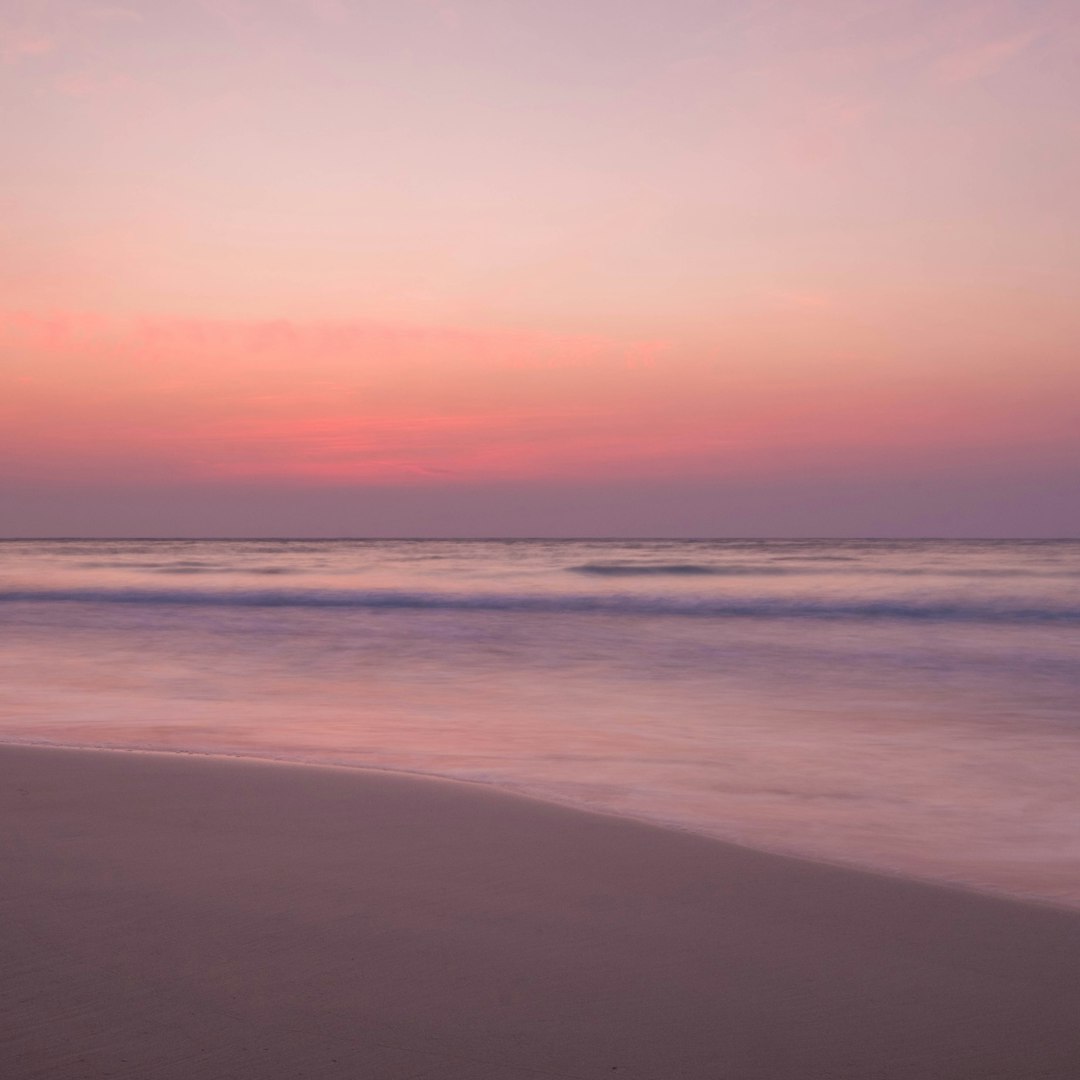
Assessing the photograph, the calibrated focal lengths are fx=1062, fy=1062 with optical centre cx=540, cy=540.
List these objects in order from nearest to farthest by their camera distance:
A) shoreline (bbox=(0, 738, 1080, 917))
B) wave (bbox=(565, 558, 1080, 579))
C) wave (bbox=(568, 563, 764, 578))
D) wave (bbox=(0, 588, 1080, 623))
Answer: shoreline (bbox=(0, 738, 1080, 917)) < wave (bbox=(0, 588, 1080, 623)) < wave (bbox=(565, 558, 1080, 579)) < wave (bbox=(568, 563, 764, 578))

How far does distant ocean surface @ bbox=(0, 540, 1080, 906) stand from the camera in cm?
453

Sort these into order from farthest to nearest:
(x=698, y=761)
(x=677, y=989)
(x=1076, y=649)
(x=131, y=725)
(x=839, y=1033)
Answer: (x=1076, y=649), (x=131, y=725), (x=698, y=761), (x=677, y=989), (x=839, y=1033)

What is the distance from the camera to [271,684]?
30.2 ft

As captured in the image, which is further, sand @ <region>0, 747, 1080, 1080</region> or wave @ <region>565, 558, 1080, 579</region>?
wave @ <region>565, 558, 1080, 579</region>

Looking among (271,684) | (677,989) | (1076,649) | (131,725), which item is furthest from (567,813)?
(1076,649)

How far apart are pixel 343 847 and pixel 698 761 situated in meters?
2.66

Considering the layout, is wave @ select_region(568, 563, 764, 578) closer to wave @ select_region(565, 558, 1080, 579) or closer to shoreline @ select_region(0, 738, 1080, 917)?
wave @ select_region(565, 558, 1080, 579)

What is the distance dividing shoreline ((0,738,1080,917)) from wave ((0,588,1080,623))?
14.8 meters

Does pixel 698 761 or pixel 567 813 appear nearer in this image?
pixel 567 813

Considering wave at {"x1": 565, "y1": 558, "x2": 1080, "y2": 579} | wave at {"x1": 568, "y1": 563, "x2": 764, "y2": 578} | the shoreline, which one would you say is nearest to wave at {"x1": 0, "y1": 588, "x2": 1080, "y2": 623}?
wave at {"x1": 565, "y1": 558, "x2": 1080, "y2": 579}

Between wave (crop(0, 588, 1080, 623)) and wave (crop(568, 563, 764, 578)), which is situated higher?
wave (crop(568, 563, 764, 578))

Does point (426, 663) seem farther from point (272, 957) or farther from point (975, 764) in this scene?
point (272, 957)

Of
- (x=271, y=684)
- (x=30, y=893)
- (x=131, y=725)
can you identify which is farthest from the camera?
(x=271, y=684)

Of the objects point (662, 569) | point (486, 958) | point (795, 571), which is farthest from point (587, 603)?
point (486, 958)
